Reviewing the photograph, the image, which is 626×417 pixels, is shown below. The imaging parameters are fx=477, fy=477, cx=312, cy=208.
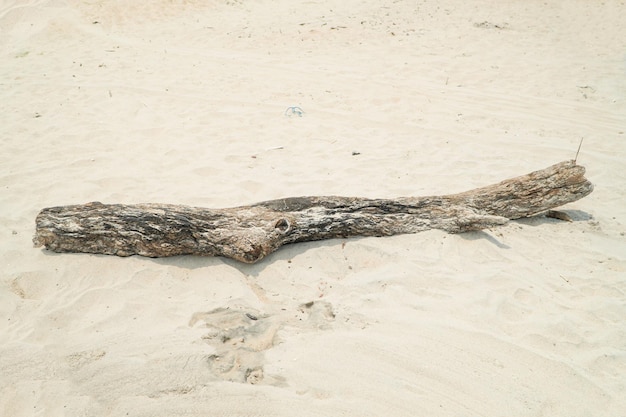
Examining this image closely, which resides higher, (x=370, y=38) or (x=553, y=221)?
(x=370, y=38)

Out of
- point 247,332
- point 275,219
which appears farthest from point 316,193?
point 247,332

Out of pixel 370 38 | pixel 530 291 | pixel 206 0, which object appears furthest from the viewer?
pixel 206 0

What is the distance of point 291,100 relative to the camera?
755 centimetres

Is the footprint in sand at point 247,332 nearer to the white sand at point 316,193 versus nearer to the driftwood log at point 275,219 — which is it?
the white sand at point 316,193

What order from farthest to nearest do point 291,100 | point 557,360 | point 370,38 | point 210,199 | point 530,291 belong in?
point 370,38 < point 291,100 < point 210,199 < point 530,291 < point 557,360

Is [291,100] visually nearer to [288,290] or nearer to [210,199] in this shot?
[210,199]

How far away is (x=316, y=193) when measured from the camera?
4.92 metres

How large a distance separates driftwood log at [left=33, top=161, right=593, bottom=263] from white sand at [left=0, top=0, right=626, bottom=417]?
12cm

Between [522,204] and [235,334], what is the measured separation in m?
2.78

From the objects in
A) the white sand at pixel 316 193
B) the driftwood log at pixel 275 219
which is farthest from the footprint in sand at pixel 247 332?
the driftwood log at pixel 275 219

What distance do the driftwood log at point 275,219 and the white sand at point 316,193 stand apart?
117 mm

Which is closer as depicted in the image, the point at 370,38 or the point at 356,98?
the point at 356,98

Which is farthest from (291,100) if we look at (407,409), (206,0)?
(206,0)

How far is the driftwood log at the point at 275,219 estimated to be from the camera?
3545mm
